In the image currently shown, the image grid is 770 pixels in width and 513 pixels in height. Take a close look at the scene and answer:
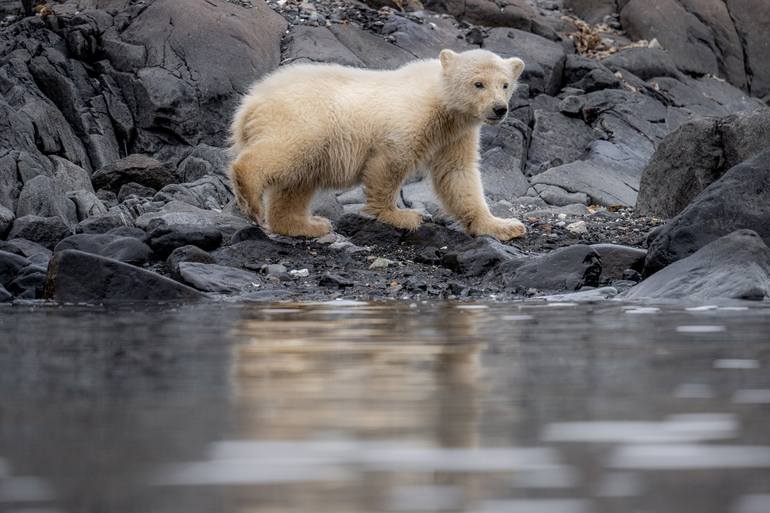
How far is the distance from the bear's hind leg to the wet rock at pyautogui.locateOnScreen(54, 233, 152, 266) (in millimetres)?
1373

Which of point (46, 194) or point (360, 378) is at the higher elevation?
point (360, 378)

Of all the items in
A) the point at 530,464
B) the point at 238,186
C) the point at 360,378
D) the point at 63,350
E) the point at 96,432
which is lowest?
the point at 238,186

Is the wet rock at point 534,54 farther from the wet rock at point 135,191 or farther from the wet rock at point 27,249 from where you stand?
the wet rock at point 27,249

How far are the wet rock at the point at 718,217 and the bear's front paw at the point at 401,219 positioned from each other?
2374 millimetres

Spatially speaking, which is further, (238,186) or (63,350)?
(238,186)

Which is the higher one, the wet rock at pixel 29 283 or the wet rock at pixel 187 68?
the wet rock at pixel 29 283

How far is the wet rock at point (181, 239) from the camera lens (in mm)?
9234

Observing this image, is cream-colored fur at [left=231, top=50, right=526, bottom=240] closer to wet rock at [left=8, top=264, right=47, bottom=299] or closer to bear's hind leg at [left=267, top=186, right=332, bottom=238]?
bear's hind leg at [left=267, top=186, right=332, bottom=238]

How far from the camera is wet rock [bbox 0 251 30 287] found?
315 inches

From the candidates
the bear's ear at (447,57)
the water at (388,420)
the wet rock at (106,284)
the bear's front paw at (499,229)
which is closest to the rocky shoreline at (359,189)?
the wet rock at (106,284)

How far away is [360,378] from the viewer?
341cm

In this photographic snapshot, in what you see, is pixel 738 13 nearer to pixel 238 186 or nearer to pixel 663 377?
pixel 238 186

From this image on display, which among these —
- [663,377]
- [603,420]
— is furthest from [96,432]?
[663,377]

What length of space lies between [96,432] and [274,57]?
16.3 metres
